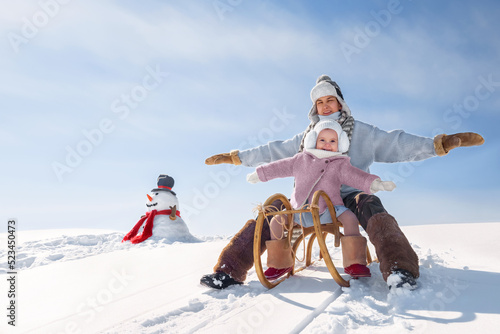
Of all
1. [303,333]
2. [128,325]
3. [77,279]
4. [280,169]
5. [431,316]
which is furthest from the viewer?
[77,279]

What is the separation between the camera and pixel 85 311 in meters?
2.39

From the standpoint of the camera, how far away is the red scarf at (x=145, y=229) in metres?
6.20

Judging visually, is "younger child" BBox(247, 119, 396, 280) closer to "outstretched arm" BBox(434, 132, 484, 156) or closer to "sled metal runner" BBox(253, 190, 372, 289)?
"sled metal runner" BBox(253, 190, 372, 289)

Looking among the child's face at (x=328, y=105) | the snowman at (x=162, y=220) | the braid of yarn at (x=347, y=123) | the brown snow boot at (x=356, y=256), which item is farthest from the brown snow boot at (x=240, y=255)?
the snowman at (x=162, y=220)

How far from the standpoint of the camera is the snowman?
630 centimetres

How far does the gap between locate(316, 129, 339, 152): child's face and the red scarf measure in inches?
176

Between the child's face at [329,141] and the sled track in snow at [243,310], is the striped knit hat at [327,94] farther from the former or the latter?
the sled track in snow at [243,310]

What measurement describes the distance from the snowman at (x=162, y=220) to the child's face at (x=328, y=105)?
155 inches

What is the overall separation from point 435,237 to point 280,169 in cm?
342

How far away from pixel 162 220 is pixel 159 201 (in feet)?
1.26

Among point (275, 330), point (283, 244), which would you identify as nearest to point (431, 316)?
point (275, 330)

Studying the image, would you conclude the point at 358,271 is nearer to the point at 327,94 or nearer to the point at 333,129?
the point at 333,129

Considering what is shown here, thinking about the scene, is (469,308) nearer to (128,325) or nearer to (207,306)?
(207,306)

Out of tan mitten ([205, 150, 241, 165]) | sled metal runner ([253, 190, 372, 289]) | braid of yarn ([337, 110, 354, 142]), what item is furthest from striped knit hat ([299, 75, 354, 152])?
sled metal runner ([253, 190, 372, 289])
